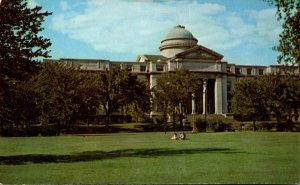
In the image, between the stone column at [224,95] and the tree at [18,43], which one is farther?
the stone column at [224,95]

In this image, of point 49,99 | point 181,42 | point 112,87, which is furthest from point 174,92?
point 181,42

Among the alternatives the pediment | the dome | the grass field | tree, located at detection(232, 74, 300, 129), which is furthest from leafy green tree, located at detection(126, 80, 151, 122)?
the grass field

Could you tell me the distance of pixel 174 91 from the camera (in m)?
54.7

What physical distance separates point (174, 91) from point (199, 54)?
1891cm

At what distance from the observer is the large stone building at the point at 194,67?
70.9 metres

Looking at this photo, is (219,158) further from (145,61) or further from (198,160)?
(145,61)

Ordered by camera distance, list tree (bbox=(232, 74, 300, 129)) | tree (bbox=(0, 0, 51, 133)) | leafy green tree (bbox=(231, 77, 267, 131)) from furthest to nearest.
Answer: leafy green tree (bbox=(231, 77, 267, 131)) → tree (bbox=(232, 74, 300, 129)) → tree (bbox=(0, 0, 51, 133))

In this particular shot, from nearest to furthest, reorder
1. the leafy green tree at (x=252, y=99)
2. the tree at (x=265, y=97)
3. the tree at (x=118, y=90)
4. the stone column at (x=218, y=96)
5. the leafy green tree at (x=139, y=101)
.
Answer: the tree at (x=265, y=97)
the leafy green tree at (x=252, y=99)
the tree at (x=118, y=90)
the leafy green tree at (x=139, y=101)
the stone column at (x=218, y=96)

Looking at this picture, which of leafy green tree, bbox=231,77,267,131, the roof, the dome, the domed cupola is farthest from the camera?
the dome

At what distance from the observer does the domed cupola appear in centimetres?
7625

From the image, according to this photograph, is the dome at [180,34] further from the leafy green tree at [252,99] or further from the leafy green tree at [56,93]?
the leafy green tree at [56,93]

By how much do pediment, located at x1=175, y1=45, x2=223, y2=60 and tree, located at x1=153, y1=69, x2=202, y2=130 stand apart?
14.5 meters

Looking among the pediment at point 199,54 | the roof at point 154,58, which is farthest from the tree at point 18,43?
the roof at point 154,58

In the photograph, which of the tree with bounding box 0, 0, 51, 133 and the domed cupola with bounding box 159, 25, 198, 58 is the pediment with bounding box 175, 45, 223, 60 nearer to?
the domed cupola with bounding box 159, 25, 198, 58
